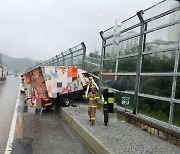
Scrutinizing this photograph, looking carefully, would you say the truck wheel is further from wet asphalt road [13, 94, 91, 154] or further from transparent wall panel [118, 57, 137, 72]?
transparent wall panel [118, 57, 137, 72]

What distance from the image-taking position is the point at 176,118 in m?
8.26

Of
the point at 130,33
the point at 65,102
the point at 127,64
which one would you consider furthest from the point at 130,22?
the point at 65,102

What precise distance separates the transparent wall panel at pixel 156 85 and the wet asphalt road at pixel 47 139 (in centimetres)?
280

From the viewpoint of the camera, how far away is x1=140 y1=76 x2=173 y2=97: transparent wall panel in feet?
28.9

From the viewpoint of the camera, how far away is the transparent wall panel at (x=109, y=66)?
45.7 ft

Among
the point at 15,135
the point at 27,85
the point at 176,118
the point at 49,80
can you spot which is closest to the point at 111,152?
the point at 176,118

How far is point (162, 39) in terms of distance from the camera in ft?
30.8

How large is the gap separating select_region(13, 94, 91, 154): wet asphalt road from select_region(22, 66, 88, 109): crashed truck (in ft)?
10.1

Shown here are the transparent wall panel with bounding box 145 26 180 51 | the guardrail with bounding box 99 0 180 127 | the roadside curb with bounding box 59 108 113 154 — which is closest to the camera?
the roadside curb with bounding box 59 108 113 154

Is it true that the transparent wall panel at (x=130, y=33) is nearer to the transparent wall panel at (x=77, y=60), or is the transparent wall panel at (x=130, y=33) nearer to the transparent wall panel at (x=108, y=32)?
the transparent wall panel at (x=108, y=32)

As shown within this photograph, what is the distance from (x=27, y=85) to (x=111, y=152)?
11.8 m

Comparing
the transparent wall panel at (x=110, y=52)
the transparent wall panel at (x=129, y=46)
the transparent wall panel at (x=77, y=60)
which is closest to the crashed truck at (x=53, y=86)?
the transparent wall panel at (x=110, y=52)

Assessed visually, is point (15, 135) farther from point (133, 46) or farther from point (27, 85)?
point (27, 85)

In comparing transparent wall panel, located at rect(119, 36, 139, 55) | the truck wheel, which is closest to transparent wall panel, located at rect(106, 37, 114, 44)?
transparent wall panel, located at rect(119, 36, 139, 55)
